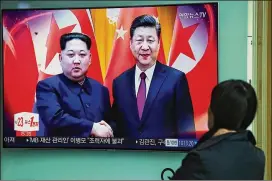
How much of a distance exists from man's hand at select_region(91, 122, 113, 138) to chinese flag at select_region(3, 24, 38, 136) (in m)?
0.43

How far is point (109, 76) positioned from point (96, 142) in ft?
1.47

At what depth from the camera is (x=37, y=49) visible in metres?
2.63

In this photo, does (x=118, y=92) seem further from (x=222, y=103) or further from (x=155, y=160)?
(x=222, y=103)

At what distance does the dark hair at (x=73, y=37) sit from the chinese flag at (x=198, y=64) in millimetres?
556

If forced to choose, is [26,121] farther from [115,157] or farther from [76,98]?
[115,157]

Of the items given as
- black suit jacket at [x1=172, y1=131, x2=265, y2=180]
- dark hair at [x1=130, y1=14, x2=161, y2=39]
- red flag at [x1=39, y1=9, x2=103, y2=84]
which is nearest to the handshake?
red flag at [x1=39, y1=9, x2=103, y2=84]

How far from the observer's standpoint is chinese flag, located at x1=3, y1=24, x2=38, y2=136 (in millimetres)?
2641

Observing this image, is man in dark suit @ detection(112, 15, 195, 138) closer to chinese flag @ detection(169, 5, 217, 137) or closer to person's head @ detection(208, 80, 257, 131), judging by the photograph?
chinese flag @ detection(169, 5, 217, 137)

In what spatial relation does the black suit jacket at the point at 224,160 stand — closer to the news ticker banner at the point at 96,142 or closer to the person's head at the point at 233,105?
the person's head at the point at 233,105

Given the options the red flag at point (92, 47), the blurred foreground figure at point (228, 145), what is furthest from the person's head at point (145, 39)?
the blurred foreground figure at point (228, 145)

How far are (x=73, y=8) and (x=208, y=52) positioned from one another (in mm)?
940

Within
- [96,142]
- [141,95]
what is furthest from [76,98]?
[141,95]

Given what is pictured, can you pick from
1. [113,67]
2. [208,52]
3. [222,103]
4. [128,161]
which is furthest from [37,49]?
[222,103]

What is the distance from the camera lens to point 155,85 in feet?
8.32
